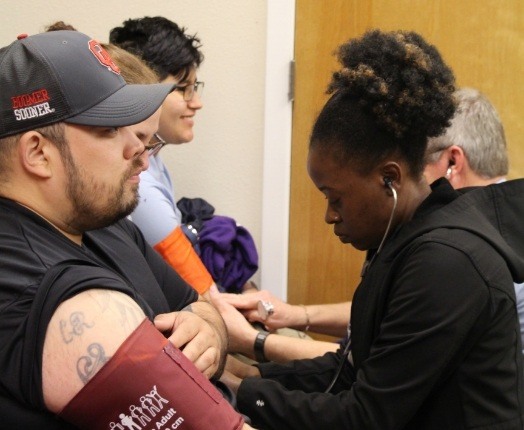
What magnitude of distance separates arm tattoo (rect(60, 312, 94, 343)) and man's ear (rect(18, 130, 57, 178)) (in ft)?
0.90

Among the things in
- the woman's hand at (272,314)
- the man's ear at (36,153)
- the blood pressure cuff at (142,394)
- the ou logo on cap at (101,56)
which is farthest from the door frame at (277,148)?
the blood pressure cuff at (142,394)

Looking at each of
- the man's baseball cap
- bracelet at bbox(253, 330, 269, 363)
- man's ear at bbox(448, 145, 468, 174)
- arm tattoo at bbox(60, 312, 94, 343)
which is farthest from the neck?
man's ear at bbox(448, 145, 468, 174)

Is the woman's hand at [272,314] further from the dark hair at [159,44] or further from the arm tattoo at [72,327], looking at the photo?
the arm tattoo at [72,327]

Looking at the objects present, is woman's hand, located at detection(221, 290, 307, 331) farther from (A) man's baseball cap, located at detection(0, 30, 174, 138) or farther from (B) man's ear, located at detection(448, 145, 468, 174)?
(A) man's baseball cap, located at detection(0, 30, 174, 138)

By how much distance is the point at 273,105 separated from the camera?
9.21 feet

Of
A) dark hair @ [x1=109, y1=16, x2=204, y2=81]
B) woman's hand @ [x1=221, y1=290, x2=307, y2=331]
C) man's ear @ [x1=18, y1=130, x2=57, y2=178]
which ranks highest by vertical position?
dark hair @ [x1=109, y1=16, x2=204, y2=81]

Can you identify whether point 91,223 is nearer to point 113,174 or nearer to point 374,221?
point 113,174

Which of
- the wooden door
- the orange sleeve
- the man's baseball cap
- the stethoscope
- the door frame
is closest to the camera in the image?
the man's baseball cap

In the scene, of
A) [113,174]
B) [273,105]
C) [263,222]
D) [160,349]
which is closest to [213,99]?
[273,105]

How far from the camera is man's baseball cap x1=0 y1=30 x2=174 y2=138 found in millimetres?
1145

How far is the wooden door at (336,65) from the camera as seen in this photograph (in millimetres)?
2605

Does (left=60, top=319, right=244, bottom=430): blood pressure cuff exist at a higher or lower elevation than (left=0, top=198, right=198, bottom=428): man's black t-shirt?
lower

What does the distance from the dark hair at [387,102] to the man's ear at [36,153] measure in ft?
1.85

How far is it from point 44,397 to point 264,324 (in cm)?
119
